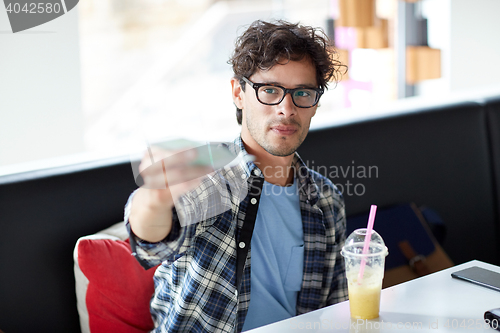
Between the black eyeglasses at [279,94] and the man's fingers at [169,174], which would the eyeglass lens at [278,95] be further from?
the man's fingers at [169,174]

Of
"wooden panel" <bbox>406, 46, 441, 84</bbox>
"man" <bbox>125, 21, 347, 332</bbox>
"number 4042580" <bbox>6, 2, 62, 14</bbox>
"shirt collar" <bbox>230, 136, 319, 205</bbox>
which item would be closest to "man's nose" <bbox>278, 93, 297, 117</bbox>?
"man" <bbox>125, 21, 347, 332</bbox>

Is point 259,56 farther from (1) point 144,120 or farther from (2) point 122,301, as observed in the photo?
(2) point 122,301

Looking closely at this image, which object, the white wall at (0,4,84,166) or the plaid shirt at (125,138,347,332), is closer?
the plaid shirt at (125,138,347,332)

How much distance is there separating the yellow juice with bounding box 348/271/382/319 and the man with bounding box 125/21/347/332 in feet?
1.05

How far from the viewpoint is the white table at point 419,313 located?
0.93 meters

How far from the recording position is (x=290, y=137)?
1292mm

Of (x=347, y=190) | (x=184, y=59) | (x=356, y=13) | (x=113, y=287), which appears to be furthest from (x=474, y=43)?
(x=113, y=287)

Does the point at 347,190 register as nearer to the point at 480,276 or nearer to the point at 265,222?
the point at 265,222

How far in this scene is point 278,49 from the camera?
4.30 feet

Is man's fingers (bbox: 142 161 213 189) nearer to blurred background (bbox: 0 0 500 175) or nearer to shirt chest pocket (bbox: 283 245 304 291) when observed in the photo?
shirt chest pocket (bbox: 283 245 304 291)

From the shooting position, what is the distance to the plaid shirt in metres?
1.07

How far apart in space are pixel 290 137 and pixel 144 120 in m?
0.57

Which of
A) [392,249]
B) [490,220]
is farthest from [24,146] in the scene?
[490,220]

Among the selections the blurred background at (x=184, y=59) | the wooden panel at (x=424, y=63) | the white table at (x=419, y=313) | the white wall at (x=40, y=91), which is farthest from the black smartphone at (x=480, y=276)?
the wooden panel at (x=424, y=63)
